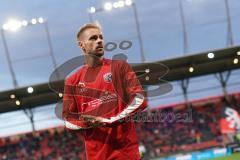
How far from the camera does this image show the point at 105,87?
14.7 feet

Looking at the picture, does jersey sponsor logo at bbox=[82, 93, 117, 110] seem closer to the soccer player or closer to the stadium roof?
the soccer player

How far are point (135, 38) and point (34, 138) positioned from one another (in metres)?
12.0

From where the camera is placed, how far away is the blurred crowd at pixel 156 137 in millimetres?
35719

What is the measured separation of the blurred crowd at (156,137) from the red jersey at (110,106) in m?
30.7

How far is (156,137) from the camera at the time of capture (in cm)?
3744

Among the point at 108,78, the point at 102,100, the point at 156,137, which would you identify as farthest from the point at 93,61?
the point at 156,137

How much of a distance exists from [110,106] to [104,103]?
0.06 meters

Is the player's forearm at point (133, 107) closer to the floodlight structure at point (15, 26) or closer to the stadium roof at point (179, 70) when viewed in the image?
the stadium roof at point (179, 70)

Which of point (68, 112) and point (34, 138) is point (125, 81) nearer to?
point (68, 112)

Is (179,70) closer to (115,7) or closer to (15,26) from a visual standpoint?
(115,7)

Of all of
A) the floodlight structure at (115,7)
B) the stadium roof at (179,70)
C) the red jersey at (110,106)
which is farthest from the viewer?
the floodlight structure at (115,7)

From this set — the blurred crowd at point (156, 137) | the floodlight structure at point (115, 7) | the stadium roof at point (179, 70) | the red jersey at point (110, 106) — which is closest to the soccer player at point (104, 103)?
the red jersey at point (110, 106)

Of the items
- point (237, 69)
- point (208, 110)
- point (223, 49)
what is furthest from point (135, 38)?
point (208, 110)

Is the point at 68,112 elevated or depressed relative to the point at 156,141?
elevated
